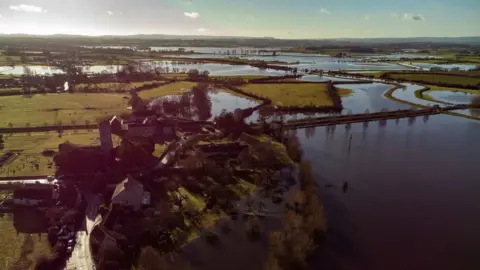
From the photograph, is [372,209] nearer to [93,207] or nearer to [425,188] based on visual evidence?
[425,188]

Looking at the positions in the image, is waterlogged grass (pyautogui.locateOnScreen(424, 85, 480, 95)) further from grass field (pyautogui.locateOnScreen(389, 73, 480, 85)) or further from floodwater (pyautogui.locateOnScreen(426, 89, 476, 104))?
grass field (pyautogui.locateOnScreen(389, 73, 480, 85))

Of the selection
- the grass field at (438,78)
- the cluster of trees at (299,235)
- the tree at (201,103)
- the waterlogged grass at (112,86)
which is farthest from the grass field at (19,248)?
the grass field at (438,78)

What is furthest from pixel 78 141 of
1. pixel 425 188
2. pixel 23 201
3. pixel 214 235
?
pixel 425 188

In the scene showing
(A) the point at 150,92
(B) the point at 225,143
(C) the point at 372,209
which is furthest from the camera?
(A) the point at 150,92

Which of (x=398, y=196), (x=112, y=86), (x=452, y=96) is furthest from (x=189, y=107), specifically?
(x=452, y=96)

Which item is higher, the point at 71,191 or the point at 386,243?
the point at 71,191

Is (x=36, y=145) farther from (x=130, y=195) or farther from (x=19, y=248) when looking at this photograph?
(x=19, y=248)

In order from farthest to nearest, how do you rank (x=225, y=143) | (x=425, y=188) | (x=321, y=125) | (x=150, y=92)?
(x=150, y=92) → (x=321, y=125) → (x=225, y=143) → (x=425, y=188)
